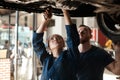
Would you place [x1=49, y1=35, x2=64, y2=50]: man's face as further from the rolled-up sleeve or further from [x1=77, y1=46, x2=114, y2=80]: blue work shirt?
[x1=77, y1=46, x2=114, y2=80]: blue work shirt

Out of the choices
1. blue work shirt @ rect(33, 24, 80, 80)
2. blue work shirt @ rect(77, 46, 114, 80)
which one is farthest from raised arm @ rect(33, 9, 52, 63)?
blue work shirt @ rect(77, 46, 114, 80)

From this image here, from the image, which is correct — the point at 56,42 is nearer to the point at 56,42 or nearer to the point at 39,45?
the point at 56,42

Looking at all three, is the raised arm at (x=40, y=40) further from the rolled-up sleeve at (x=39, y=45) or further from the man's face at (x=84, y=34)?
the man's face at (x=84, y=34)

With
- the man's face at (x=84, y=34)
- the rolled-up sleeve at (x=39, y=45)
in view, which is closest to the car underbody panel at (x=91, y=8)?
the man's face at (x=84, y=34)

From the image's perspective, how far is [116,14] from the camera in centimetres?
219

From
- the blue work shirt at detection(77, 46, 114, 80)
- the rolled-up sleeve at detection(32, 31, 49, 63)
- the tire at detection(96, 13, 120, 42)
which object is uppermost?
the tire at detection(96, 13, 120, 42)

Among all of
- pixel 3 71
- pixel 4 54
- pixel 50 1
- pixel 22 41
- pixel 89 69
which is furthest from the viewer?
pixel 22 41

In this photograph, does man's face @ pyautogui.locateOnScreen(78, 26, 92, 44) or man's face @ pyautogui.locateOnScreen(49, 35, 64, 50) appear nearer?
man's face @ pyautogui.locateOnScreen(49, 35, 64, 50)

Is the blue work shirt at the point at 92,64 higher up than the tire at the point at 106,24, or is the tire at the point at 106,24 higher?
the tire at the point at 106,24

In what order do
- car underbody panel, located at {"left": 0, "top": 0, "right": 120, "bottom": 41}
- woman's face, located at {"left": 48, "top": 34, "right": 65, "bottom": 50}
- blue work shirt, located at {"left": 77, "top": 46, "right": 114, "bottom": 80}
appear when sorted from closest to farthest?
1. car underbody panel, located at {"left": 0, "top": 0, "right": 120, "bottom": 41}
2. woman's face, located at {"left": 48, "top": 34, "right": 65, "bottom": 50}
3. blue work shirt, located at {"left": 77, "top": 46, "right": 114, "bottom": 80}

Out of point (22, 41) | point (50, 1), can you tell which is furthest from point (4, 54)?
point (50, 1)

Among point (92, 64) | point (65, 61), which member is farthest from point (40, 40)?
point (92, 64)

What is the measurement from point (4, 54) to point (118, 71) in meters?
3.51

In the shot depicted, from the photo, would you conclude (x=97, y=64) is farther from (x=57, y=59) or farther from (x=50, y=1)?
(x=50, y=1)
